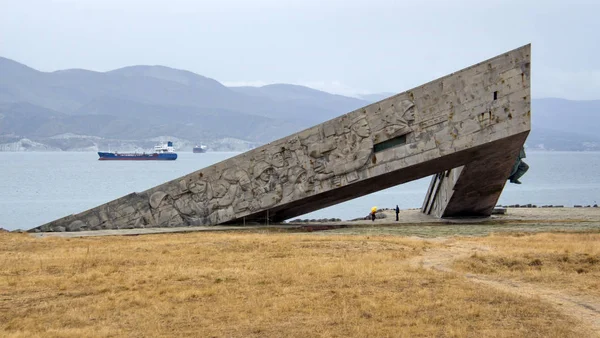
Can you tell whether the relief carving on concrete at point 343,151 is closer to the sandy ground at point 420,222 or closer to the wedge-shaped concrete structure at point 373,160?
the wedge-shaped concrete structure at point 373,160

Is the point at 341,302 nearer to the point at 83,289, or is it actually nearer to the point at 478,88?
the point at 83,289

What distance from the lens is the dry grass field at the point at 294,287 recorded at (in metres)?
6.86

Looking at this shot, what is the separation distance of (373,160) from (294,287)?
8.30 metres

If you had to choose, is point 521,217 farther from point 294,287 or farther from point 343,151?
point 294,287

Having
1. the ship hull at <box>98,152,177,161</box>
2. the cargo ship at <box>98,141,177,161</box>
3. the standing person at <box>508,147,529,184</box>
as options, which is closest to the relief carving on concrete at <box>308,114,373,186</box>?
the standing person at <box>508,147,529,184</box>

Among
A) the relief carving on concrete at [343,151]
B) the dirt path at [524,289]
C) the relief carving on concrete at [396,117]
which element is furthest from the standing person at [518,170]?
the dirt path at [524,289]

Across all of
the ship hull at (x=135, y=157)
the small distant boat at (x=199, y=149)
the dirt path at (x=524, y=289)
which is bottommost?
the dirt path at (x=524, y=289)

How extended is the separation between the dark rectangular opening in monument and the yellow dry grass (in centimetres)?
444

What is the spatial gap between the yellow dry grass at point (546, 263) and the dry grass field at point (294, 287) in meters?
0.02

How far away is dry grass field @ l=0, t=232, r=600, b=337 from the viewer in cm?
686

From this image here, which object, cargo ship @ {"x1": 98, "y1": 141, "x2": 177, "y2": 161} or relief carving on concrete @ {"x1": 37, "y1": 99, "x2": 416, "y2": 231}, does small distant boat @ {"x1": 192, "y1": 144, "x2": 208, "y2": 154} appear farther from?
relief carving on concrete @ {"x1": 37, "y1": 99, "x2": 416, "y2": 231}

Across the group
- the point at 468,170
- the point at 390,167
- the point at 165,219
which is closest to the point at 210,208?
the point at 165,219

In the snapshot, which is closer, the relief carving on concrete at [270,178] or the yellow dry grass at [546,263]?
the yellow dry grass at [546,263]

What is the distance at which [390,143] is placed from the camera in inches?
654
